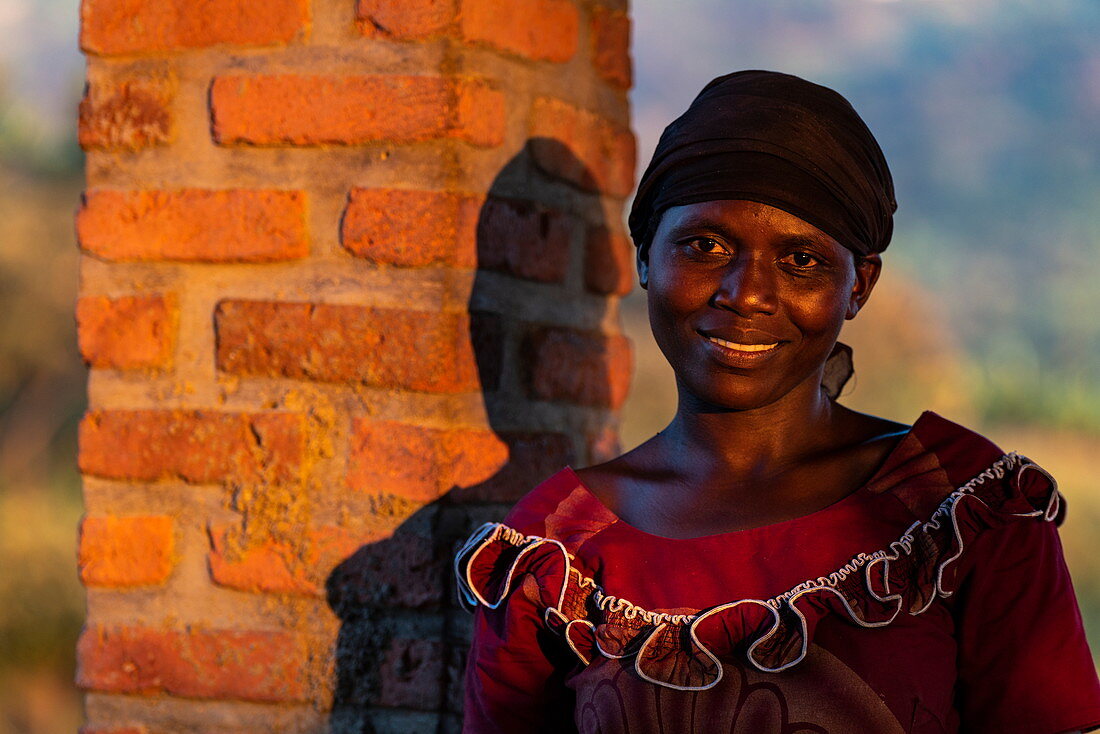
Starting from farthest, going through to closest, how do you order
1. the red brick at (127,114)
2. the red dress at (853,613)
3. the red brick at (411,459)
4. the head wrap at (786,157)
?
the red brick at (127,114), the red brick at (411,459), the head wrap at (786,157), the red dress at (853,613)

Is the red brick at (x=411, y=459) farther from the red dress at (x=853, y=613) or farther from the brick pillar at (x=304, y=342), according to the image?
the red dress at (x=853, y=613)

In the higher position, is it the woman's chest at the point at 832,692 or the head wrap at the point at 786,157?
the head wrap at the point at 786,157

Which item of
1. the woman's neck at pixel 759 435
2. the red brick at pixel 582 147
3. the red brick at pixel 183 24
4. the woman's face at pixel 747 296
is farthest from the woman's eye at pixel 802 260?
the red brick at pixel 183 24

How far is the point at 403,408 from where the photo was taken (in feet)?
5.48

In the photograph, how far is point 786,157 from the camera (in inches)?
54.6

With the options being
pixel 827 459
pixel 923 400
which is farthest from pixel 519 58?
pixel 923 400

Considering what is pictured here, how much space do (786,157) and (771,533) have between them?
443 millimetres

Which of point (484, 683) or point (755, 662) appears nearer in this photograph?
point (755, 662)

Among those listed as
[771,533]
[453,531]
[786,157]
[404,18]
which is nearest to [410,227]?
[404,18]

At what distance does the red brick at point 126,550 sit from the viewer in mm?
1726

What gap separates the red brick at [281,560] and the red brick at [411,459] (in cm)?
9

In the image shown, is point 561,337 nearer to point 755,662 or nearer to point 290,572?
point 290,572

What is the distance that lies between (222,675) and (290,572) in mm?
176

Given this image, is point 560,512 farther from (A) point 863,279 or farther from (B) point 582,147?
(B) point 582,147
